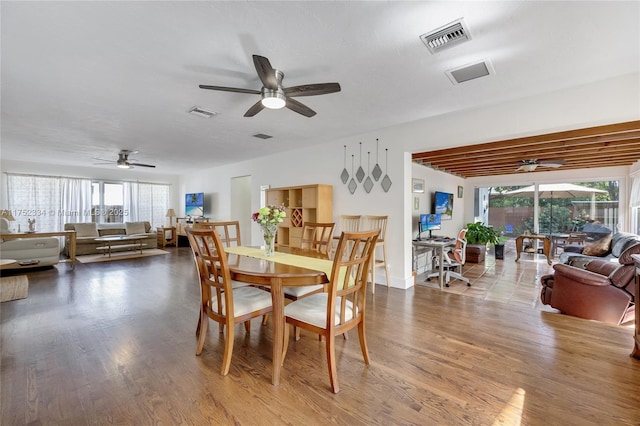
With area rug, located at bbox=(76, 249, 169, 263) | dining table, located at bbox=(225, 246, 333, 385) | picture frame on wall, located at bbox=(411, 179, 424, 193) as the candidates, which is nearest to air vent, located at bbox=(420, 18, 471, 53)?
dining table, located at bbox=(225, 246, 333, 385)

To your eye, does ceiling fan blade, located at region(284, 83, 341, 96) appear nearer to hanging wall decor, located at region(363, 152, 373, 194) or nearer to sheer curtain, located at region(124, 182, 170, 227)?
hanging wall decor, located at region(363, 152, 373, 194)

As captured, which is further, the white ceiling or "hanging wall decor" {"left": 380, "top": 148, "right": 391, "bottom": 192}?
"hanging wall decor" {"left": 380, "top": 148, "right": 391, "bottom": 192}

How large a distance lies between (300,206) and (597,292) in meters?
4.06

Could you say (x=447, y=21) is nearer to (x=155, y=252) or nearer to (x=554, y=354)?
(x=554, y=354)

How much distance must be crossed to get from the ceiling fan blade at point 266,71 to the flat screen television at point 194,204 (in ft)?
22.5

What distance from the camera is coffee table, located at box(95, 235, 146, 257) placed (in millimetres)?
6617

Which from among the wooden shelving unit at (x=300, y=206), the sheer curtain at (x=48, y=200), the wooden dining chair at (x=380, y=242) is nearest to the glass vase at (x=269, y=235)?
the wooden dining chair at (x=380, y=242)

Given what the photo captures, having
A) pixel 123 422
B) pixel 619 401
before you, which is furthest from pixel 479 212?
pixel 123 422

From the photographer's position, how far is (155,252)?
727 centimetres

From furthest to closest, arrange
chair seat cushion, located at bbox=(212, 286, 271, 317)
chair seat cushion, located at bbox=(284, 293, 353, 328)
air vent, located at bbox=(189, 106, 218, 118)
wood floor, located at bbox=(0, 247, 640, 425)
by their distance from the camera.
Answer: air vent, located at bbox=(189, 106, 218, 118) < chair seat cushion, located at bbox=(212, 286, 271, 317) < chair seat cushion, located at bbox=(284, 293, 353, 328) < wood floor, located at bbox=(0, 247, 640, 425)

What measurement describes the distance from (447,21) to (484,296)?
3.44m

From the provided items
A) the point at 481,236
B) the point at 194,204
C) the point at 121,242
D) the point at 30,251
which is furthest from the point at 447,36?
the point at 121,242

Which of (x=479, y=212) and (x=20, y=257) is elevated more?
(x=479, y=212)

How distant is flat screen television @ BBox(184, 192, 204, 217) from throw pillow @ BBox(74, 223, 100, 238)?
89.7 inches
